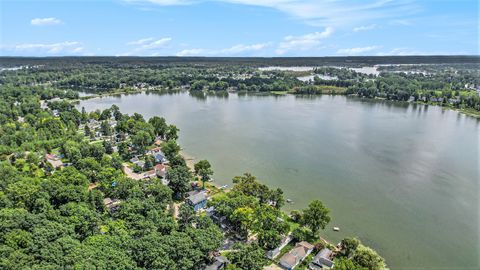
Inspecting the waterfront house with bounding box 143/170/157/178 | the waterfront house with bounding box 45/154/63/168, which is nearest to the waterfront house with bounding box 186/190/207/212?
the waterfront house with bounding box 143/170/157/178

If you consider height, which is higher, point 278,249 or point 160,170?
point 160,170

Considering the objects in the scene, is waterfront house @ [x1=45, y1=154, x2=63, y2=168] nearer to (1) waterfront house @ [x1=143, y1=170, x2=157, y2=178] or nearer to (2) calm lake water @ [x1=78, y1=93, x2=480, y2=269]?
(1) waterfront house @ [x1=143, y1=170, x2=157, y2=178]

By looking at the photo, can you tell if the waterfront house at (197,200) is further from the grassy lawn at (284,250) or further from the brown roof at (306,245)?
the brown roof at (306,245)

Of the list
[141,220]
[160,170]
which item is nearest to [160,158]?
[160,170]

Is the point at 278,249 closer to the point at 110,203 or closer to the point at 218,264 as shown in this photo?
the point at 218,264

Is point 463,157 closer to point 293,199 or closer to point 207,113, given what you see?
point 293,199

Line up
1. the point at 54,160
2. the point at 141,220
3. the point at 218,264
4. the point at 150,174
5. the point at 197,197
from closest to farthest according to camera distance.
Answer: the point at 218,264, the point at 141,220, the point at 197,197, the point at 150,174, the point at 54,160

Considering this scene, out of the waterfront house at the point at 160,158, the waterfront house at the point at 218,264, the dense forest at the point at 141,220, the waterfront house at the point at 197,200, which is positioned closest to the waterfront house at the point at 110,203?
the dense forest at the point at 141,220
